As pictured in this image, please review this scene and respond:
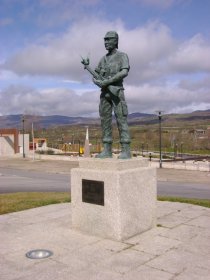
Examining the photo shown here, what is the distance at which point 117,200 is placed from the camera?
6980 mm

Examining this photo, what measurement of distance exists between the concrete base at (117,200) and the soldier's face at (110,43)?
7.58 ft

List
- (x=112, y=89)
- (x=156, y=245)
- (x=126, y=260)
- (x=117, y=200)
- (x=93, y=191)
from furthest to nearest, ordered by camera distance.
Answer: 1. (x=112, y=89)
2. (x=93, y=191)
3. (x=117, y=200)
4. (x=156, y=245)
5. (x=126, y=260)

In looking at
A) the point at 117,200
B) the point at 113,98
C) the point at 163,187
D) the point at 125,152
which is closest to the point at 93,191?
the point at 117,200

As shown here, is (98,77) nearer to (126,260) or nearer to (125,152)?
(125,152)

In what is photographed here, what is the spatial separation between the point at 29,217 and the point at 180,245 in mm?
3900

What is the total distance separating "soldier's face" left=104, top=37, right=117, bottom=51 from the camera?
776cm

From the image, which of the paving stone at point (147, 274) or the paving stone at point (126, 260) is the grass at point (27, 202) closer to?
the paving stone at point (126, 260)

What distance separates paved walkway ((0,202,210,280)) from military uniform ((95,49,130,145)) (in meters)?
2.07

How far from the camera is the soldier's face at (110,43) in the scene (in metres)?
7.76

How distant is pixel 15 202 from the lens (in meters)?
11.5

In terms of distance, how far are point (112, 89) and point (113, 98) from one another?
0.81 feet

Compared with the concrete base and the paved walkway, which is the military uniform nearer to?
the concrete base

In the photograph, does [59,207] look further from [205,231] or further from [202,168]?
[202,168]

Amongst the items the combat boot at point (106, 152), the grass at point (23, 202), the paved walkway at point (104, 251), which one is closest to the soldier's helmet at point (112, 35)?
the combat boot at point (106, 152)
